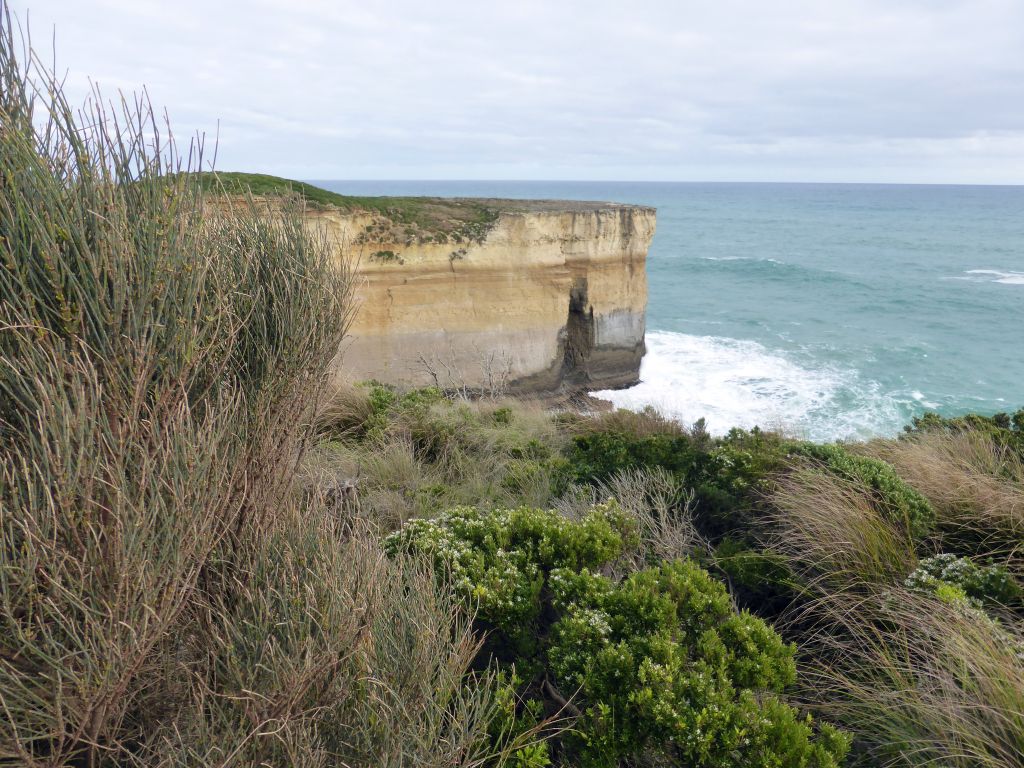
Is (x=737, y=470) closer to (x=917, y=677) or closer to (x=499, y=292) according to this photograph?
(x=917, y=677)

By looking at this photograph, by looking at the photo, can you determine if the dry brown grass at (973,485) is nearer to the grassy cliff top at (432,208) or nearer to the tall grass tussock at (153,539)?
the tall grass tussock at (153,539)

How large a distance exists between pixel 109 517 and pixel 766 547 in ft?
12.0

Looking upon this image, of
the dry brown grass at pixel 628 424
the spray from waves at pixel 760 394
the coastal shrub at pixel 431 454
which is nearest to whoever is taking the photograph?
the coastal shrub at pixel 431 454

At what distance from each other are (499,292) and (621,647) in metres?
17.1

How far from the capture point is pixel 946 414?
19.8 meters

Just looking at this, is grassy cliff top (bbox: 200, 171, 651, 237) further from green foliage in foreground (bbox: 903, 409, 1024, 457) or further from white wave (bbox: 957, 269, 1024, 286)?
white wave (bbox: 957, 269, 1024, 286)

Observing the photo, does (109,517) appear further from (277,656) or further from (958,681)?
(958,681)

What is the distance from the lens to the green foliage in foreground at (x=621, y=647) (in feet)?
8.57

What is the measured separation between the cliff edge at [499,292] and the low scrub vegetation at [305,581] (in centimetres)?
1226

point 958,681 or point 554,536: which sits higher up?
point 554,536

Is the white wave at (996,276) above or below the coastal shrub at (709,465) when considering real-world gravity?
below

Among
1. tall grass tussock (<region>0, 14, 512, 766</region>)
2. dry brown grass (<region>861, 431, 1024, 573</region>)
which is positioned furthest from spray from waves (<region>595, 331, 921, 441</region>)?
tall grass tussock (<region>0, 14, 512, 766</region>)

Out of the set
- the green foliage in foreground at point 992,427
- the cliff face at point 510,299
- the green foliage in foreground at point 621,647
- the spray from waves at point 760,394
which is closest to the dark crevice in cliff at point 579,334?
the cliff face at point 510,299

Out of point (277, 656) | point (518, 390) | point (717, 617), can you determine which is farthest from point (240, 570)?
point (518, 390)
